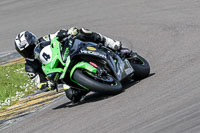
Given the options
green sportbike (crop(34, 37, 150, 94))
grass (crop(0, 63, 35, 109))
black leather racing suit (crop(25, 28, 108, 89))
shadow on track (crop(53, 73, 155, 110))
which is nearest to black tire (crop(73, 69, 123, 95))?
green sportbike (crop(34, 37, 150, 94))

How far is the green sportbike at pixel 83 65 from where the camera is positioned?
8258 mm

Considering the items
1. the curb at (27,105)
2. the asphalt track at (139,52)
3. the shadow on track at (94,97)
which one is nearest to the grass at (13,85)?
the curb at (27,105)

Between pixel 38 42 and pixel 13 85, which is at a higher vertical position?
pixel 38 42

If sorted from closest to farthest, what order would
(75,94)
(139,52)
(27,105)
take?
1. (75,94)
2. (27,105)
3. (139,52)

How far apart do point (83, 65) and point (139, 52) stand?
3.78m

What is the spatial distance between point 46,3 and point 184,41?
8312 millimetres

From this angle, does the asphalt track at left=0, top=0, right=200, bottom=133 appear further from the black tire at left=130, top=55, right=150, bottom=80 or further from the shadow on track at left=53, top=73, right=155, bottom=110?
the black tire at left=130, top=55, right=150, bottom=80

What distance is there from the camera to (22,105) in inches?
400

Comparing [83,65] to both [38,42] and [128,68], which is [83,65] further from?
[38,42]

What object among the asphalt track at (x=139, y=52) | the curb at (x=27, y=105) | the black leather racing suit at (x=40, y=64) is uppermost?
the black leather racing suit at (x=40, y=64)

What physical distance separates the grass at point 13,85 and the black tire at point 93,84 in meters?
2.80

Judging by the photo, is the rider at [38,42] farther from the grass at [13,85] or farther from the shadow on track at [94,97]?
the grass at [13,85]

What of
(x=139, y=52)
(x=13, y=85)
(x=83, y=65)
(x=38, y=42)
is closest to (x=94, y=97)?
(x=83, y=65)

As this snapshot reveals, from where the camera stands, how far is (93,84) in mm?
8102
